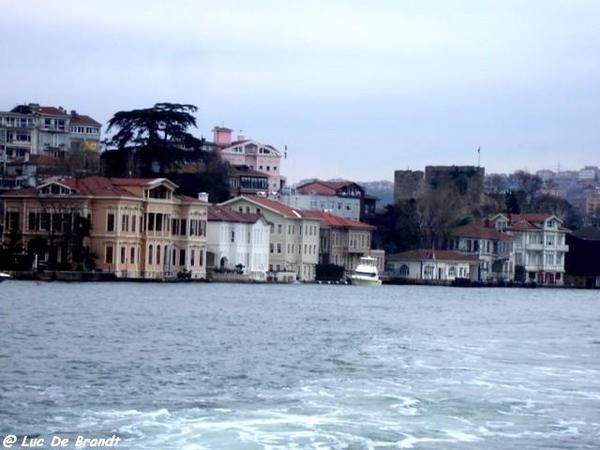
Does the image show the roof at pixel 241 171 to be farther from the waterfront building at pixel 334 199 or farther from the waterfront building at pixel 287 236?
the waterfront building at pixel 287 236

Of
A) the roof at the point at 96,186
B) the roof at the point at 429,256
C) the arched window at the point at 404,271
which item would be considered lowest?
the arched window at the point at 404,271

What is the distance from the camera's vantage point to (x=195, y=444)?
2211 cm

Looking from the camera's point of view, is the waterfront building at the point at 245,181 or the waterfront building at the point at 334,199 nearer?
the waterfront building at the point at 245,181

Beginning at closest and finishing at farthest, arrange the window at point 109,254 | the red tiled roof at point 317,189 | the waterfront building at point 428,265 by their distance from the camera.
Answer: the window at point 109,254 → the waterfront building at point 428,265 → the red tiled roof at point 317,189

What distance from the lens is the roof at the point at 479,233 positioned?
11869 centimetres

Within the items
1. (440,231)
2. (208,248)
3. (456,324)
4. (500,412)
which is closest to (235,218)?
(208,248)

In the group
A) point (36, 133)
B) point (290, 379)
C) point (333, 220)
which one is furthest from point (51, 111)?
point (290, 379)

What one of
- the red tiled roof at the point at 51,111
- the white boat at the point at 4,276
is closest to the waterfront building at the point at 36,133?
the red tiled roof at the point at 51,111

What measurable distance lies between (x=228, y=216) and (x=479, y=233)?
28740 millimetres

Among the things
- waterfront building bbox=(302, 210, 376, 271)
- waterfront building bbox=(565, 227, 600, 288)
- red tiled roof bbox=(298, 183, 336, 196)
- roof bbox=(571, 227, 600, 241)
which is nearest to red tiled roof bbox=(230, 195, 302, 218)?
waterfront building bbox=(302, 210, 376, 271)

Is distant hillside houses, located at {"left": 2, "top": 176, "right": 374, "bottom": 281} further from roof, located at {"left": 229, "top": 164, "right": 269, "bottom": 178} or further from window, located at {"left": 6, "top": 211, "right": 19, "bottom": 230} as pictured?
roof, located at {"left": 229, "top": 164, "right": 269, "bottom": 178}

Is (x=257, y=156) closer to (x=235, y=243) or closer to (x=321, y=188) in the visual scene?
(x=321, y=188)

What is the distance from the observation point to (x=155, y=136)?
99.1 meters

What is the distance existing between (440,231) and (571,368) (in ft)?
281
